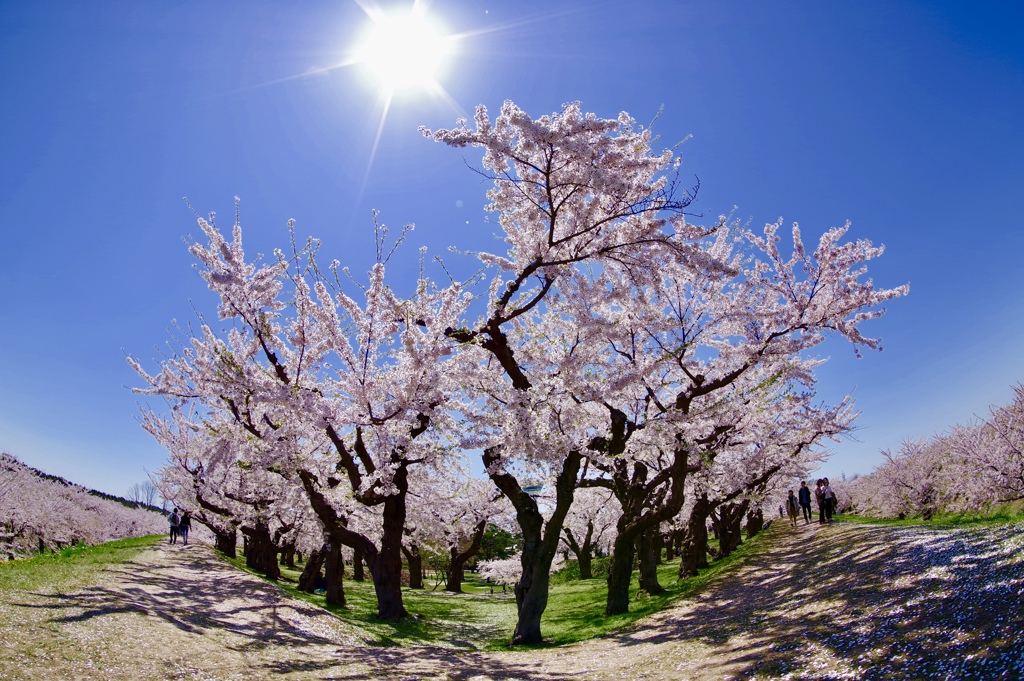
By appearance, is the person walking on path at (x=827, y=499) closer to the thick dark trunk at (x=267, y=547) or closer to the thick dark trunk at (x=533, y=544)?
the thick dark trunk at (x=533, y=544)

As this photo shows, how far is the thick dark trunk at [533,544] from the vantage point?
14.2m

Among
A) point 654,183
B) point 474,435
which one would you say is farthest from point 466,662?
point 654,183

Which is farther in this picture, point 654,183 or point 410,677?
point 654,183

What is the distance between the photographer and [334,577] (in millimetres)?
21688

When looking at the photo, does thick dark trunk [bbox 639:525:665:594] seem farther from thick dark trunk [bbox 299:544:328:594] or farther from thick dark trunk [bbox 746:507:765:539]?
thick dark trunk [bbox 746:507:765:539]

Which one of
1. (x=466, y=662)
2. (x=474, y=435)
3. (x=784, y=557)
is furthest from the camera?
(x=784, y=557)

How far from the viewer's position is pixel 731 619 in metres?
12.1

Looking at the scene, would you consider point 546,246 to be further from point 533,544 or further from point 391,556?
point 391,556

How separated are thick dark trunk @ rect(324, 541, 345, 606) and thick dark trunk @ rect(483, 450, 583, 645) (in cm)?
1001

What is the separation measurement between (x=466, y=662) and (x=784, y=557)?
15444mm

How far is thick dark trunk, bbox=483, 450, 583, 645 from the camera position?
1425 cm

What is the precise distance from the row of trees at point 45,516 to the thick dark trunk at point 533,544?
33638mm

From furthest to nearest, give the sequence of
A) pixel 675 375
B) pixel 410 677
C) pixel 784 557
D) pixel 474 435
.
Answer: pixel 784 557
pixel 675 375
pixel 474 435
pixel 410 677

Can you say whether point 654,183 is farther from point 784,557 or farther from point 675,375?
point 784,557
